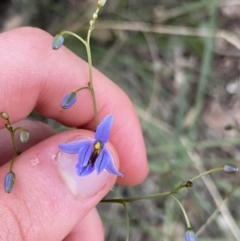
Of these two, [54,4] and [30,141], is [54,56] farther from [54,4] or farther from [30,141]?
[54,4]

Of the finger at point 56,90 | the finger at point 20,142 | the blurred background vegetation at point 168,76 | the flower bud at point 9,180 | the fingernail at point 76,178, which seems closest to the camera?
the flower bud at point 9,180

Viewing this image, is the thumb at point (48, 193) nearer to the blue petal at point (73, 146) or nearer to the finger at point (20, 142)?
the blue petal at point (73, 146)

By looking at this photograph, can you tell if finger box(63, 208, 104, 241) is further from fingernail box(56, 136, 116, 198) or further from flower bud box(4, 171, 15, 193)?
flower bud box(4, 171, 15, 193)

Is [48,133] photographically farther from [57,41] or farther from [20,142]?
[57,41]

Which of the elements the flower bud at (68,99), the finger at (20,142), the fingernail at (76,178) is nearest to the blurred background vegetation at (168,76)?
the finger at (20,142)

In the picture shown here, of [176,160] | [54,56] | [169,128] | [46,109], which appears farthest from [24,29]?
[169,128]

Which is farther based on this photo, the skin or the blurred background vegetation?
the blurred background vegetation

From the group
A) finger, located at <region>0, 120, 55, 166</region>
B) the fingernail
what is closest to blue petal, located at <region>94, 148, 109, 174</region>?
the fingernail
